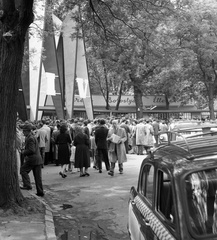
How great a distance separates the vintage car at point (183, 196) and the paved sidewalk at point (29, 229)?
2.56m

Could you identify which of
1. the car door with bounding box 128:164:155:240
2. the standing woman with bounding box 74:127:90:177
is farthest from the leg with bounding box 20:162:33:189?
the car door with bounding box 128:164:155:240

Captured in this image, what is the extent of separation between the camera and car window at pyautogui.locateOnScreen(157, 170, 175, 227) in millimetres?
2963

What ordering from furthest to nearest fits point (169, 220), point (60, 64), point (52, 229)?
1. point (60, 64)
2. point (52, 229)
3. point (169, 220)

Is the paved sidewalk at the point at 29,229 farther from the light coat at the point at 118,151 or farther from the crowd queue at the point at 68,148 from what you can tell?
the light coat at the point at 118,151

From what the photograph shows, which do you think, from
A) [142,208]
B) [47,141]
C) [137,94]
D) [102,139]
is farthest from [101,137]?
[137,94]

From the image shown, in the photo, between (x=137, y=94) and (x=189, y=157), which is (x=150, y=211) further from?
(x=137, y=94)

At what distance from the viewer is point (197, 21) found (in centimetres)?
3188

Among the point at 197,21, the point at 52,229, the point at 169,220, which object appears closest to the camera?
the point at 169,220

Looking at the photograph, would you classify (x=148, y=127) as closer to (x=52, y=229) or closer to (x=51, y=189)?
(x=51, y=189)

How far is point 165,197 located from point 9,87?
4741mm

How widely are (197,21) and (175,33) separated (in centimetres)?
211

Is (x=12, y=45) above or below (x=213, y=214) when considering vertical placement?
above

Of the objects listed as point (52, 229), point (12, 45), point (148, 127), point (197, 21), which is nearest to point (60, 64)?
Result: point (148, 127)

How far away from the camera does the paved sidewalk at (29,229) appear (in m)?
5.61
